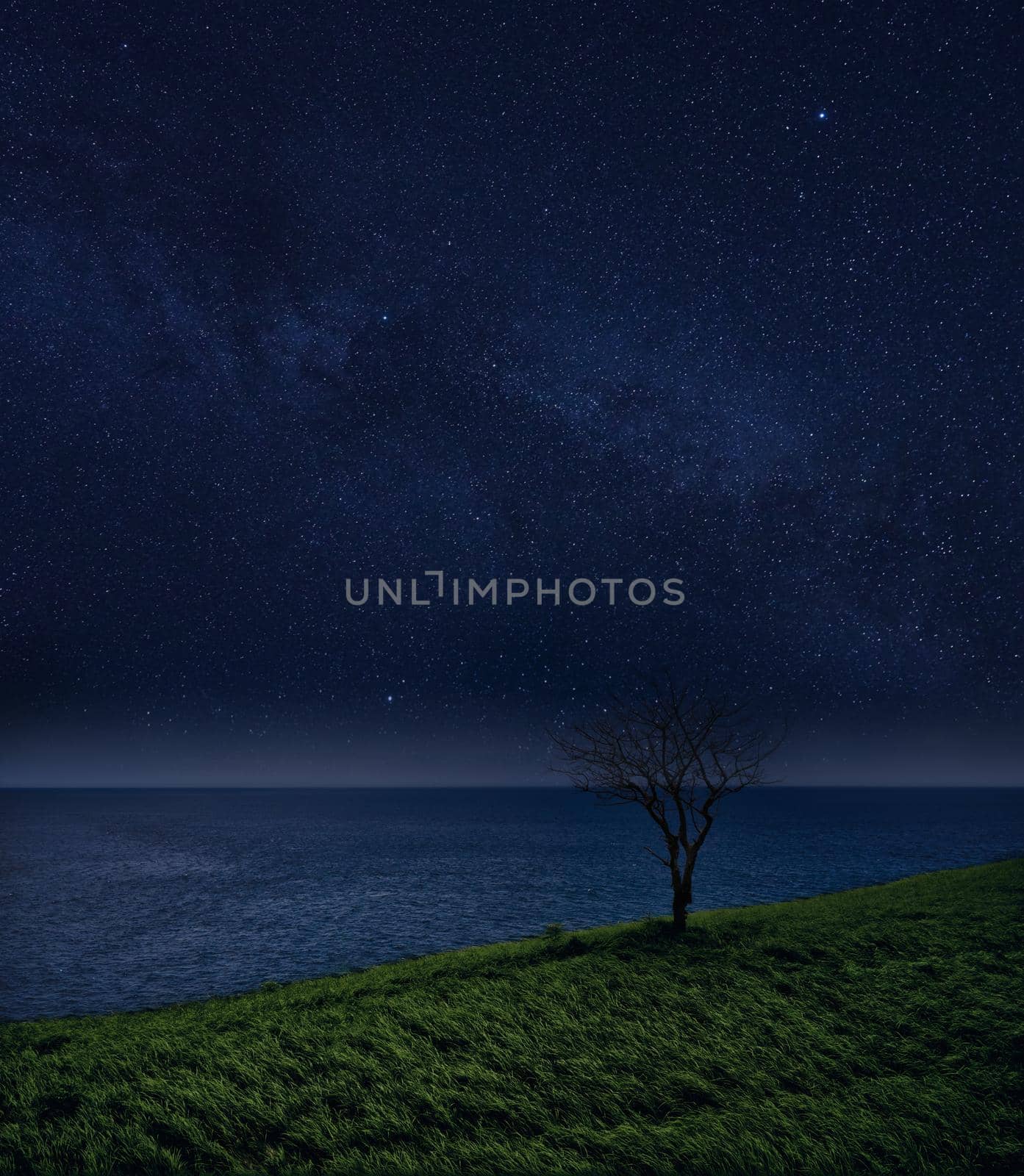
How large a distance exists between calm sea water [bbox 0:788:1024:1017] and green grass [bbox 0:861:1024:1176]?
18.9 meters

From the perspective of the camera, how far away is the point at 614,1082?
32.0 ft

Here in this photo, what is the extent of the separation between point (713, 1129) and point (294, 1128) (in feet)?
18.3

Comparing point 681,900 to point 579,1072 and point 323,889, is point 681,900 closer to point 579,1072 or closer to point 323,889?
point 579,1072

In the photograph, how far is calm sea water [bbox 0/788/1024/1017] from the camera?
32.8 metres

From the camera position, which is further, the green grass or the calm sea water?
the calm sea water

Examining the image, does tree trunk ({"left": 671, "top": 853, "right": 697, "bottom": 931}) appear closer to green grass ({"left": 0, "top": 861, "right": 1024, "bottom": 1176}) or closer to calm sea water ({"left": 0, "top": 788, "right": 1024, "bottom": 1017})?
green grass ({"left": 0, "top": 861, "right": 1024, "bottom": 1176})

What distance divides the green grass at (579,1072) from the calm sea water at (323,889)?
18928 millimetres

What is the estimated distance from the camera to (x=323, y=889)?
58.7 m

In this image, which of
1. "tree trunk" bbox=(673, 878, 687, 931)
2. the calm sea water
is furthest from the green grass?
the calm sea water

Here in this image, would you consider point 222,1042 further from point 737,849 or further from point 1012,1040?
point 737,849

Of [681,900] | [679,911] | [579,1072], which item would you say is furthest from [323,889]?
[579,1072]

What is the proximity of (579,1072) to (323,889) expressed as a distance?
182 feet

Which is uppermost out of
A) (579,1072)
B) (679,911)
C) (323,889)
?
(579,1072)

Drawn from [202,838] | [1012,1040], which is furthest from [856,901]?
[202,838]
